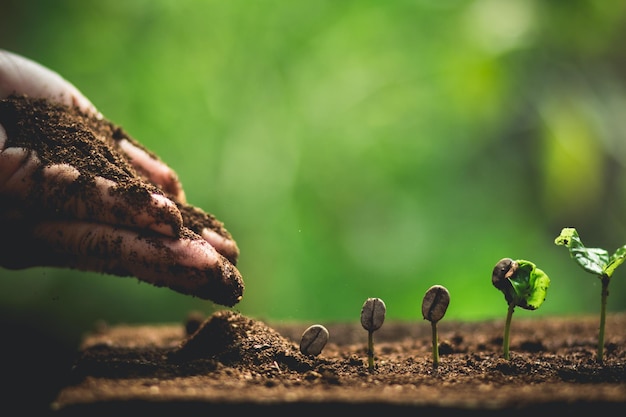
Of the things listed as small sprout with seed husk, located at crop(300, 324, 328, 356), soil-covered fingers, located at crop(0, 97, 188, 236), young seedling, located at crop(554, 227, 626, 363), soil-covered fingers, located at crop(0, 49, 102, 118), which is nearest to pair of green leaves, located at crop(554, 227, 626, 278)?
young seedling, located at crop(554, 227, 626, 363)

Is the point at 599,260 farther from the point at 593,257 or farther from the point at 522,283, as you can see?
the point at 522,283

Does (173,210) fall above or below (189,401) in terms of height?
above

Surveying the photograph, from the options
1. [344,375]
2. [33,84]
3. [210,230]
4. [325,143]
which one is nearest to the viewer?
[344,375]

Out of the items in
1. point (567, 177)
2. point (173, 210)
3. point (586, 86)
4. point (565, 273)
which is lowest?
point (173, 210)

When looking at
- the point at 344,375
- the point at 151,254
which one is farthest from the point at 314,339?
the point at 151,254

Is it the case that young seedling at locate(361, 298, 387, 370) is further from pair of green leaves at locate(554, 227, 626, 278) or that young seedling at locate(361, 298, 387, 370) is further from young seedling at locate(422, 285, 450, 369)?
pair of green leaves at locate(554, 227, 626, 278)

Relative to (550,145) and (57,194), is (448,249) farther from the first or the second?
(57,194)

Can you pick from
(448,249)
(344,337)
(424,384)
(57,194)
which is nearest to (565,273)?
(448,249)
